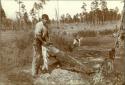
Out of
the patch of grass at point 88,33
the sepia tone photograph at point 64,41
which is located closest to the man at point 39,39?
the sepia tone photograph at point 64,41

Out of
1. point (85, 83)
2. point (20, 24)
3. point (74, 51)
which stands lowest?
point (85, 83)

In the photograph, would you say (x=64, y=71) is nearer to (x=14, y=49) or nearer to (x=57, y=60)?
(x=57, y=60)

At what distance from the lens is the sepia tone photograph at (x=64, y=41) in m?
3.16

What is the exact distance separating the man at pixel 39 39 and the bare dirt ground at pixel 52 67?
40 mm

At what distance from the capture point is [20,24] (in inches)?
126

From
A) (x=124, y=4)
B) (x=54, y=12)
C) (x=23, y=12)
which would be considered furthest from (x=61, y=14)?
(x=124, y=4)

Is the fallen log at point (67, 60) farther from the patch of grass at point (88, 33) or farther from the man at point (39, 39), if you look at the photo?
the patch of grass at point (88, 33)

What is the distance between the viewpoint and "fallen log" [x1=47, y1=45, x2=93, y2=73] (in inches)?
125

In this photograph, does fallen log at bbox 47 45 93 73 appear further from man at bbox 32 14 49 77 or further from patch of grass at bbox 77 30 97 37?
patch of grass at bbox 77 30 97 37

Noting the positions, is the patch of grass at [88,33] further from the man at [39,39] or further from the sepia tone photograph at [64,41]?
the man at [39,39]

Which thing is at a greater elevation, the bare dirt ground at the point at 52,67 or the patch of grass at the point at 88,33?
the patch of grass at the point at 88,33

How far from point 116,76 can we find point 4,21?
3.21 ft

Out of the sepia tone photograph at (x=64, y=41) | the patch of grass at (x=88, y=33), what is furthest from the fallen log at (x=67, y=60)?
the patch of grass at (x=88, y=33)

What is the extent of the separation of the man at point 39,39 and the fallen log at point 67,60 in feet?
0.26
